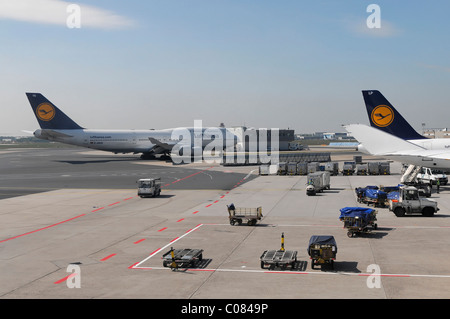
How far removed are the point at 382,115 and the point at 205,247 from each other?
123ft

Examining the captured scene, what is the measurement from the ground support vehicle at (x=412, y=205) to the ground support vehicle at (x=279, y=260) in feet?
57.8

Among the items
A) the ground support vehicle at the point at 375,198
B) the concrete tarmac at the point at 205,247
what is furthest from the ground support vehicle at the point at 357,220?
the ground support vehicle at the point at 375,198

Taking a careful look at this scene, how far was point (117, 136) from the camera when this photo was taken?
105 metres

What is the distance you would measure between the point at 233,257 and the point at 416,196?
20.2m

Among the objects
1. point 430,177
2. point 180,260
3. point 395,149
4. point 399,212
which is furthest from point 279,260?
point 430,177

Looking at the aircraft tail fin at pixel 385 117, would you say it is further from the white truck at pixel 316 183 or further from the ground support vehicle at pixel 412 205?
the ground support vehicle at pixel 412 205

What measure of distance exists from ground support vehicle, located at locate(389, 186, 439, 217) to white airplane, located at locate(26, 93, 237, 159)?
224ft

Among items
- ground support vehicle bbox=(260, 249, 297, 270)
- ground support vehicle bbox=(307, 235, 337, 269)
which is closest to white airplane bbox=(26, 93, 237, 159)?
ground support vehicle bbox=(260, 249, 297, 270)

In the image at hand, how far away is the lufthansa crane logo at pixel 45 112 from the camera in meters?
99.4

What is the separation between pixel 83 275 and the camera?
22.3m

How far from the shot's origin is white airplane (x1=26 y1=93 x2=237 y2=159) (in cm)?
9969

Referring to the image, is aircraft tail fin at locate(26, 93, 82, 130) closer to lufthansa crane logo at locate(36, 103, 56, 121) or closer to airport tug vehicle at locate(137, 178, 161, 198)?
lufthansa crane logo at locate(36, 103, 56, 121)

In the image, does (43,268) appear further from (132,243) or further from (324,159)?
(324,159)
